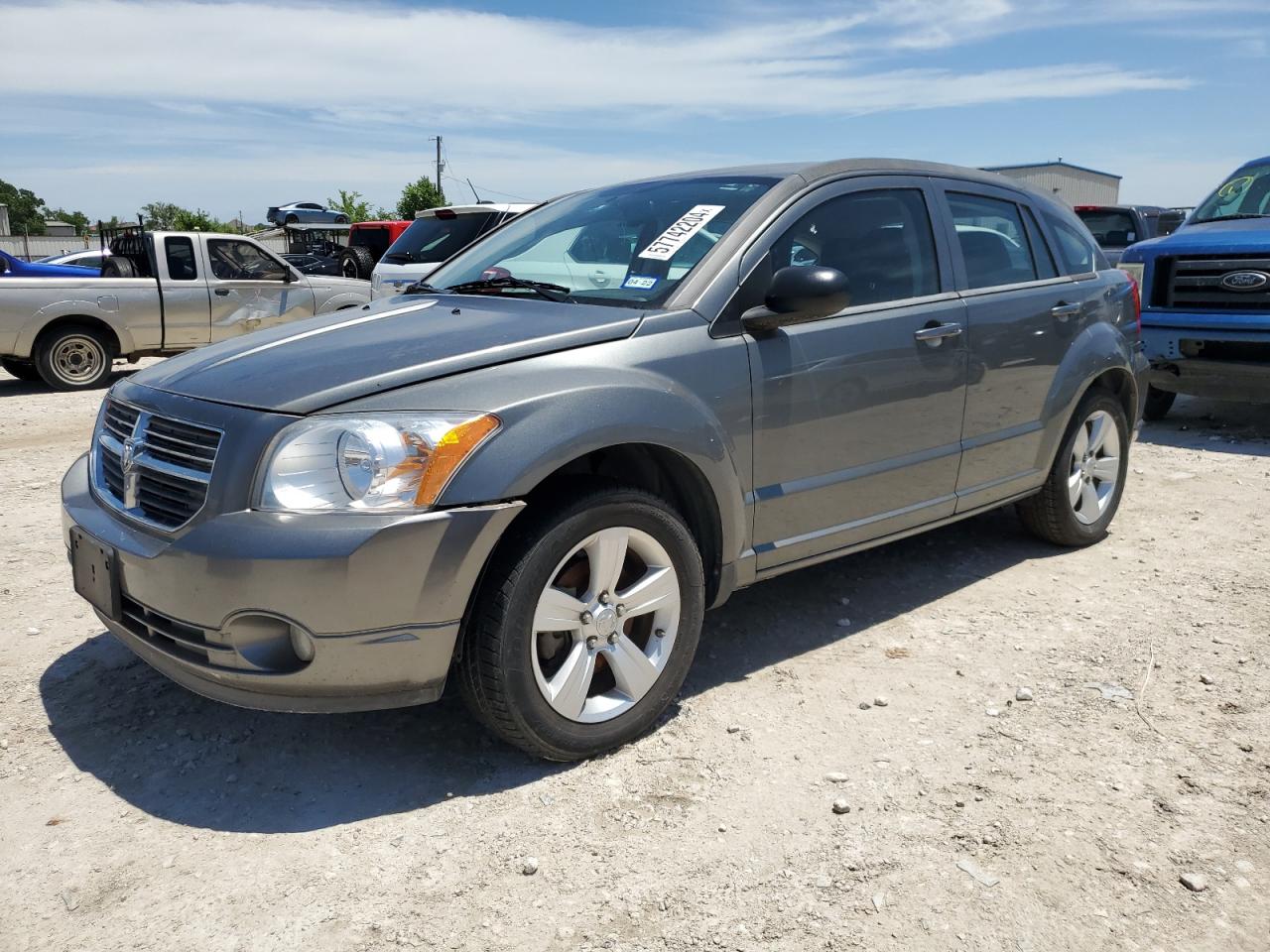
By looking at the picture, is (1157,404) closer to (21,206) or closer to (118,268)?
(118,268)

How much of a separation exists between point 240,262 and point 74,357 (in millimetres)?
1995

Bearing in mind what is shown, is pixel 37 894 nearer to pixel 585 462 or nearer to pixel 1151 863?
pixel 585 462

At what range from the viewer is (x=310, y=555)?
258cm

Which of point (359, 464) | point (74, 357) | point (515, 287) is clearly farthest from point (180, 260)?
point (359, 464)

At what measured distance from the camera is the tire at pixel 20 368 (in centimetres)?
1080

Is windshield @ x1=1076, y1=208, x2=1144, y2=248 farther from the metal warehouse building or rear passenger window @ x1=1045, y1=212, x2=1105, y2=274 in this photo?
the metal warehouse building

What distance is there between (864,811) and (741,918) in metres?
0.59

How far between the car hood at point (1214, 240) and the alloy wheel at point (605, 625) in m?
6.29

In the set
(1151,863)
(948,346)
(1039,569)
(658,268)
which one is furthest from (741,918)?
(1039,569)

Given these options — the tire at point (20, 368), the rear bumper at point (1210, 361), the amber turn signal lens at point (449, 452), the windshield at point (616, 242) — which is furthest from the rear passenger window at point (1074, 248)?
the tire at point (20, 368)

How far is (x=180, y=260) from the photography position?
11.3m

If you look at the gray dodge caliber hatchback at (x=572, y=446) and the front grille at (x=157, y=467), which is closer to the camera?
the gray dodge caliber hatchback at (x=572, y=446)

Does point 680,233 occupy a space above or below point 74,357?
above

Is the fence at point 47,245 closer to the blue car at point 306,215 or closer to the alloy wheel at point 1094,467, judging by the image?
the blue car at point 306,215
